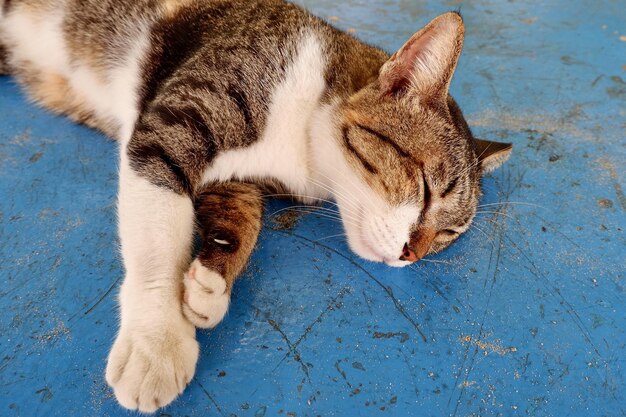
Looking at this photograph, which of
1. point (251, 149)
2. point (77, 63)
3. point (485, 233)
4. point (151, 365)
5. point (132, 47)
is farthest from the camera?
point (77, 63)

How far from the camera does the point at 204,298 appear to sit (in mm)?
1037

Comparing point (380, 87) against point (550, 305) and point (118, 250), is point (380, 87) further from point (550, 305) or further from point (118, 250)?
point (118, 250)

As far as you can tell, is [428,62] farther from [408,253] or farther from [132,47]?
[132,47]

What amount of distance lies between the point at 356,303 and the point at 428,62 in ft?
2.21

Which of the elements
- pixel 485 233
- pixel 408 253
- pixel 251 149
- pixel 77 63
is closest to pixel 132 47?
pixel 77 63

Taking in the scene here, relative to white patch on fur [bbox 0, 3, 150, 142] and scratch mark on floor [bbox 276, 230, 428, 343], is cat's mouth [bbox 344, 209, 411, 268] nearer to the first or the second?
scratch mark on floor [bbox 276, 230, 428, 343]

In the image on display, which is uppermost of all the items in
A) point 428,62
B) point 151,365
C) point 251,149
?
point 428,62

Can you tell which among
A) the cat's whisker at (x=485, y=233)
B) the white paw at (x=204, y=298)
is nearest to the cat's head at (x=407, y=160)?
the cat's whisker at (x=485, y=233)

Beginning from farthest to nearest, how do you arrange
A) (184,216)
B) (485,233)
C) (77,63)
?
1. (77,63)
2. (485,233)
3. (184,216)

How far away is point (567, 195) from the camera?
5.07 ft

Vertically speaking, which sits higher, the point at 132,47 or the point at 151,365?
the point at 132,47

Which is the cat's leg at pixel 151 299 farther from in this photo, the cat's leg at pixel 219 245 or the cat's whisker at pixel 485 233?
the cat's whisker at pixel 485 233

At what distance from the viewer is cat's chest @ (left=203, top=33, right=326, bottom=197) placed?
132cm

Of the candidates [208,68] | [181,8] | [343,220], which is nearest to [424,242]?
[343,220]
